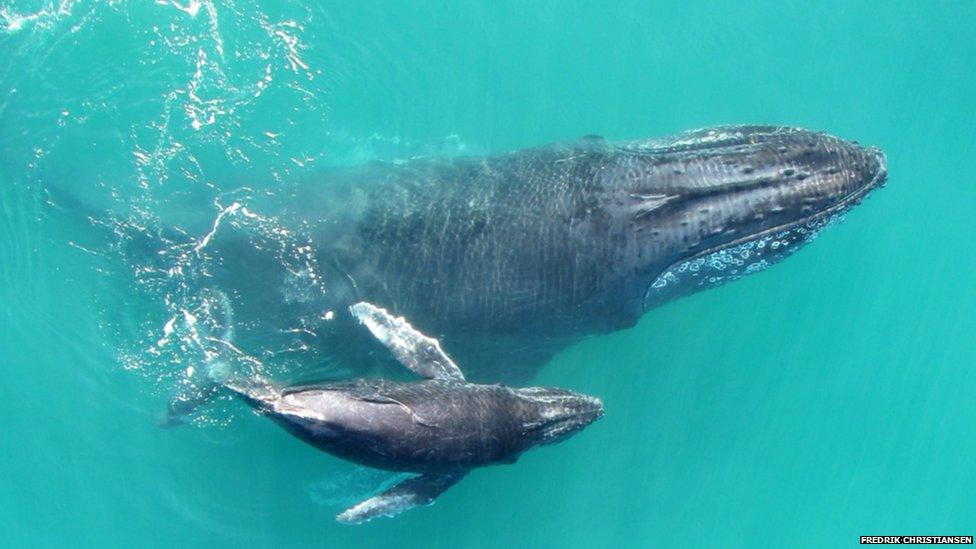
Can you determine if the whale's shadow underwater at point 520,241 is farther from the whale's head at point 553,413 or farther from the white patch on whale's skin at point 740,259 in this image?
the whale's head at point 553,413

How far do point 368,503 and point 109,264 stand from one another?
8065 mm

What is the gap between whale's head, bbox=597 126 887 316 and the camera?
12.6 meters

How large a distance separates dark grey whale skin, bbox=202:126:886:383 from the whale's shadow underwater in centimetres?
3

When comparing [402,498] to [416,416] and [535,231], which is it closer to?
[416,416]

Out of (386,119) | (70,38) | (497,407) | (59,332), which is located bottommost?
(497,407)

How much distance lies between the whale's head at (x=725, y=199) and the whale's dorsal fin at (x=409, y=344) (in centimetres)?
369

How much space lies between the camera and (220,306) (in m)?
15.1

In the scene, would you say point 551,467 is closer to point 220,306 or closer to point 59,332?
point 220,306

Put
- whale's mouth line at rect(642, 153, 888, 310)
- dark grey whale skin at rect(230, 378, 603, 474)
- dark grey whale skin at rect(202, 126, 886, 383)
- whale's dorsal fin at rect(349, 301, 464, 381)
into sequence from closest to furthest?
dark grey whale skin at rect(230, 378, 603, 474)
dark grey whale skin at rect(202, 126, 886, 383)
whale's mouth line at rect(642, 153, 888, 310)
whale's dorsal fin at rect(349, 301, 464, 381)

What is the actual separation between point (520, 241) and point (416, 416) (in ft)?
13.2

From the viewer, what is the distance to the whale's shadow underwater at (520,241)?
12805 millimetres

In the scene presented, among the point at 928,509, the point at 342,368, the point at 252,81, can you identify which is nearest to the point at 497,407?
the point at 342,368

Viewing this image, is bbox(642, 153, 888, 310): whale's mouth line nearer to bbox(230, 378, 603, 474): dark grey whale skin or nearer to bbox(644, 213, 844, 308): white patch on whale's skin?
bbox(644, 213, 844, 308): white patch on whale's skin

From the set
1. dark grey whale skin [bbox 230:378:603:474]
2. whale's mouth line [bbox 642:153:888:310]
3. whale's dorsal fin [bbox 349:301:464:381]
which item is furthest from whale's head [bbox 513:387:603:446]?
whale's mouth line [bbox 642:153:888:310]
